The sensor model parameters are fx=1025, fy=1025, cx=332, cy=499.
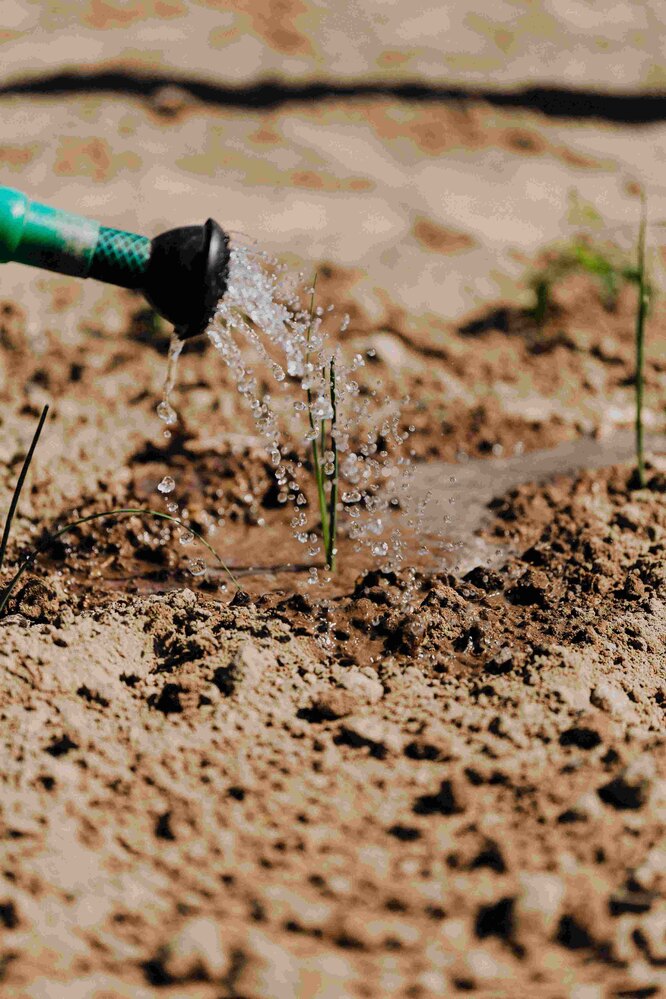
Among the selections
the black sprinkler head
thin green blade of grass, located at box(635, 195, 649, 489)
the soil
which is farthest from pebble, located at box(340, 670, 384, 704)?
thin green blade of grass, located at box(635, 195, 649, 489)

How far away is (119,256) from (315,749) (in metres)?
0.94

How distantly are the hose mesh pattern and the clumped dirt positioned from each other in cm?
71

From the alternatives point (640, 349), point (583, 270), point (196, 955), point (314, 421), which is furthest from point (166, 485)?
point (583, 270)

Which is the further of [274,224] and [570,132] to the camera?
[570,132]

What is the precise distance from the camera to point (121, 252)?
1826 millimetres

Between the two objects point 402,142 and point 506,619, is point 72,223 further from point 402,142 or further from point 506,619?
point 402,142

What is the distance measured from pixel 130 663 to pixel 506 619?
79cm

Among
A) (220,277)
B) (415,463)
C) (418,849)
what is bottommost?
(415,463)

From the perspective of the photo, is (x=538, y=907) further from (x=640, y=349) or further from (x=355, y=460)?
(x=355, y=460)

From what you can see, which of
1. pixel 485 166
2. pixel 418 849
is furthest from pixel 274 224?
pixel 418 849

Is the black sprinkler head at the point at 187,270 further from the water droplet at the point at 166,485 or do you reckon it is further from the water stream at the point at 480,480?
the water stream at the point at 480,480

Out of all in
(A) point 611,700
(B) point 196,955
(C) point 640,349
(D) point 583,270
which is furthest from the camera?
(D) point 583,270

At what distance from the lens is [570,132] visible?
14.9 ft

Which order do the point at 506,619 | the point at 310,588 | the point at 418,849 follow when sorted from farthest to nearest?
the point at 310,588
the point at 506,619
the point at 418,849
